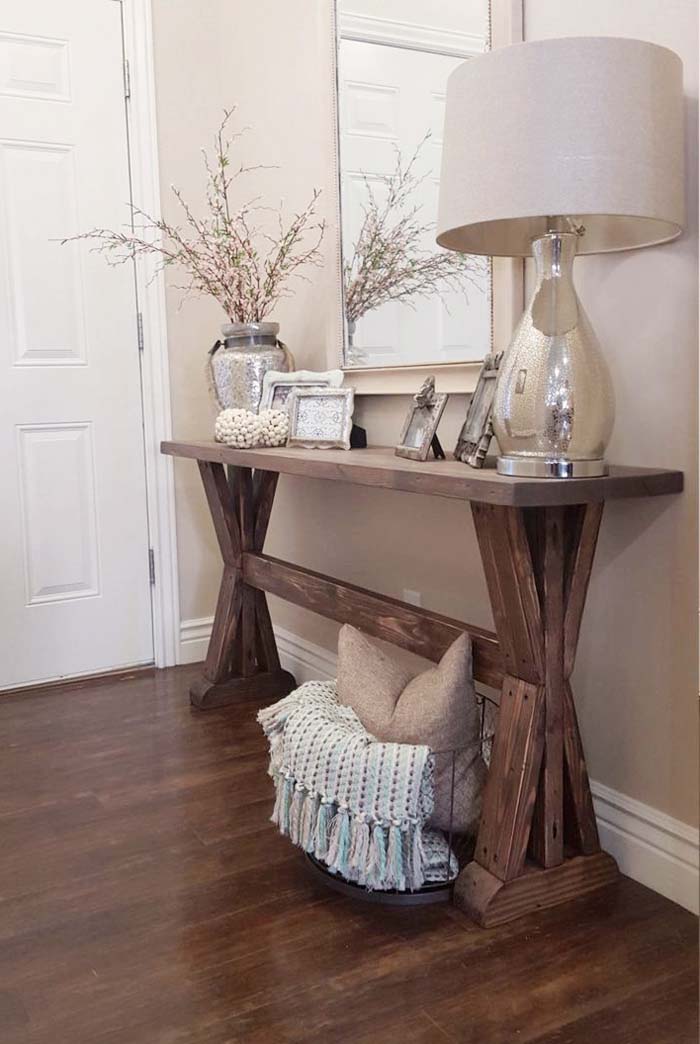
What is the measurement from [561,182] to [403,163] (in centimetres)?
97

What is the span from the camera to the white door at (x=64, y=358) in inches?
119

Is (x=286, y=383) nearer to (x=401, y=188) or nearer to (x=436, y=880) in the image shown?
(x=401, y=188)

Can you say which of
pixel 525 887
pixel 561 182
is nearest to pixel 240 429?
pixel 561 182

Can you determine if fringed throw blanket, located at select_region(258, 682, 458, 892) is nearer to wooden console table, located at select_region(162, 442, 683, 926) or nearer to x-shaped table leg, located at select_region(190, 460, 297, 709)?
wooden console table, located at select_region(162, 442, 683, 926)

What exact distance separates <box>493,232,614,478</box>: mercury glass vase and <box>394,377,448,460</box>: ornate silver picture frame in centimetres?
30

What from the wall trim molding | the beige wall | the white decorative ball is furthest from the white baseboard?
the wall trim molding

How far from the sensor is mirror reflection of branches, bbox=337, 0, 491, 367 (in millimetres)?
2217

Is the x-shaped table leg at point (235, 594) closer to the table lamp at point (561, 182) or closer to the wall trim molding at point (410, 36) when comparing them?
the wall trim molding at point (410, 36)

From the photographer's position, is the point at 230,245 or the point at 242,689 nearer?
the point at 230,245

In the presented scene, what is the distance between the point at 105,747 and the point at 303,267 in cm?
152

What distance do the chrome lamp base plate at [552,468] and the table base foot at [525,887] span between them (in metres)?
0.74

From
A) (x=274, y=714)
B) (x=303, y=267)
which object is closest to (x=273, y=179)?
(x=303, y=267)

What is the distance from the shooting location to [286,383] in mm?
2639

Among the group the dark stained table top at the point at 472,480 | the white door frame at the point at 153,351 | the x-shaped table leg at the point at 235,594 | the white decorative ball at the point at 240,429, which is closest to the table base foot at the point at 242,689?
the x-shaped table leg at the point at 235,594
